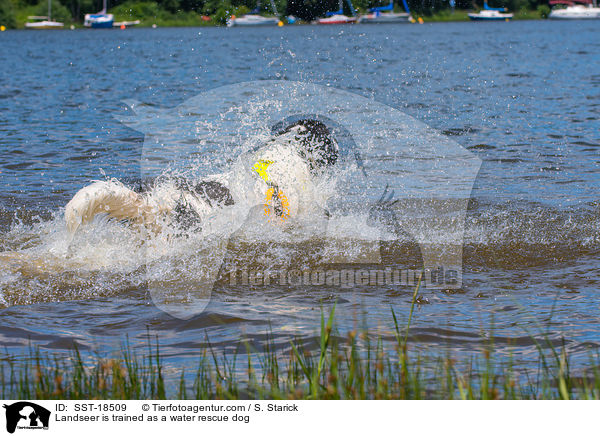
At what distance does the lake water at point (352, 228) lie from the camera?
5070mm

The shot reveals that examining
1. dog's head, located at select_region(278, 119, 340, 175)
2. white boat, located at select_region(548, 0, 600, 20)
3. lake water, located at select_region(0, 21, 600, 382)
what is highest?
white boat, located at select_region(548, 0, 600, 20)

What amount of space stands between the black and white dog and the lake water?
1.18ft

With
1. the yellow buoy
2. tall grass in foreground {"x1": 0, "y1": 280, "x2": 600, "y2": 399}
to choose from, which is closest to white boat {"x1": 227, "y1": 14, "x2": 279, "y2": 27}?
the yellow buoy

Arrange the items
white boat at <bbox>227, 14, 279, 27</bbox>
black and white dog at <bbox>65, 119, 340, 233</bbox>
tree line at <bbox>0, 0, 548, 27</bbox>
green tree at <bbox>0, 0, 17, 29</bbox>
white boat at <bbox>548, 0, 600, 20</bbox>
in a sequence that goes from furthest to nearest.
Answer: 1. green tree at <bbox>0, 0, 17, 29</bbox>
2. white boat at <bbox>548, 0, 600, 20</bbox>
3. white boat at <bbox>227, 14, 279, 27</bbox>
4. tree line at <bbox>0, 0, 548, 27</bbox>
5. black and white dog at <bbox>65, 119, 340, 233</bbox>

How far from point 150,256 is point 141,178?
4241 millimetres

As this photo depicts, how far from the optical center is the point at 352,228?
7.73 metres
